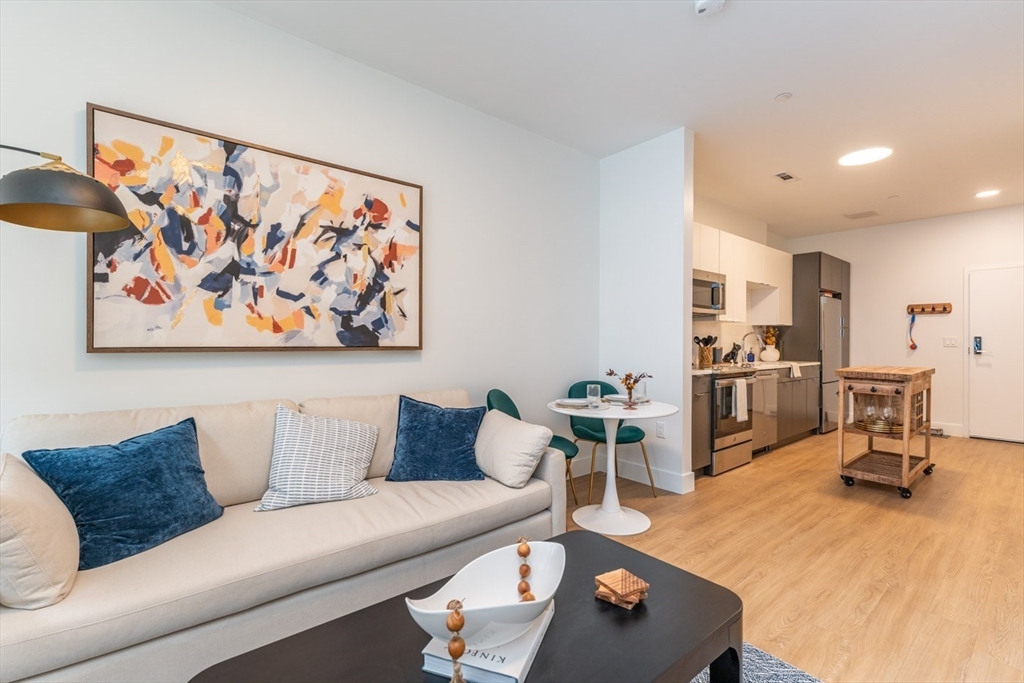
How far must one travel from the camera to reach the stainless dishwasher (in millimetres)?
4516

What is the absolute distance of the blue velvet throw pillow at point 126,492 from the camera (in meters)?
1.50

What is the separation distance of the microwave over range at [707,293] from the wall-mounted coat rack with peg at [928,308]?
11.1 ft

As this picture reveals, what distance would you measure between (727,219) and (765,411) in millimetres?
2250

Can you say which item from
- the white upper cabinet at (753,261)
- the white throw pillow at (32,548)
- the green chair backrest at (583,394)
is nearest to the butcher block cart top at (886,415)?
the white upper cabinet at (753,261)

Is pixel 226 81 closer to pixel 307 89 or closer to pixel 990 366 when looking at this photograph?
pixel 307 89

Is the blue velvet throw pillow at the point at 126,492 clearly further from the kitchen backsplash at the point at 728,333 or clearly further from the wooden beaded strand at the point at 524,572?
the kitchen backsplash at the point at 728,333

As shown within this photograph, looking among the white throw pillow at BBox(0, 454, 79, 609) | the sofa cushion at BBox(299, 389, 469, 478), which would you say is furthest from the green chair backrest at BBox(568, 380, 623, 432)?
the white throw pillow at BBox(0, 454, 79, 609)

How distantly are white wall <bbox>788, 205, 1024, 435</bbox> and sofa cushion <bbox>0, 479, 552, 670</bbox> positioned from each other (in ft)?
20.6

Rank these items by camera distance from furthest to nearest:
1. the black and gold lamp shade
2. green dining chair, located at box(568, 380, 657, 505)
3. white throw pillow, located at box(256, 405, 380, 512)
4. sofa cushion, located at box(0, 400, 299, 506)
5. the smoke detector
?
green dining chair, located at box(568, 380, 657, 505)
the smoke detector
white throw pillow, located at box(256, 405, 380, 512)
sofa cushion, located at box(0, 400, 299, 506)
the black and gold lamp shade

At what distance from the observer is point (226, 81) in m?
2.29

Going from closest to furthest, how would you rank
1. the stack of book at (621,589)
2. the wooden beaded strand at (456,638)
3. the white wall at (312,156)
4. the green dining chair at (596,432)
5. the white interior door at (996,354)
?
the wooden beaded strand at (456,638), the stack of book at (621,589), the white wall at (312,156), the green dining chair at (596,432), the white interior door at (996,354)

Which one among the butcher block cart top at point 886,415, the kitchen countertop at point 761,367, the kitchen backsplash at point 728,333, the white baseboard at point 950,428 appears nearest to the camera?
the butcher block cart top at point 886,415

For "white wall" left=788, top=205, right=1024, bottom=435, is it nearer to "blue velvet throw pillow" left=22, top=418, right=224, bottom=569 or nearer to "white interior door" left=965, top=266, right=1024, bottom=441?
"white interior door" left=965, top=266, right=1024, bottom=441

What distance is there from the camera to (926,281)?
585cm
